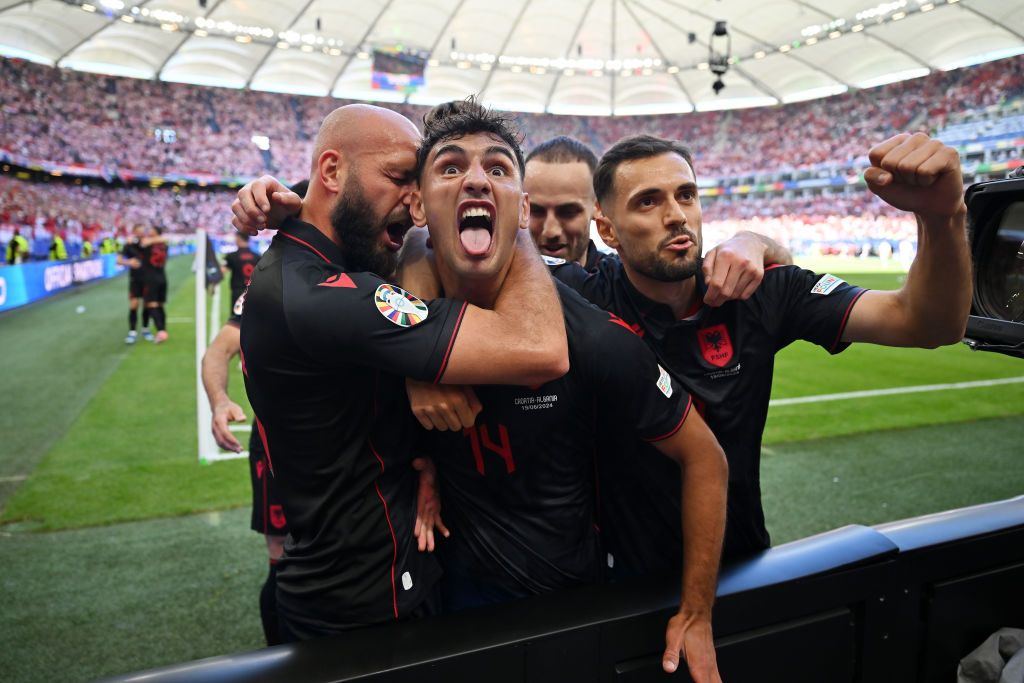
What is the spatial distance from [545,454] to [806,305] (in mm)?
954

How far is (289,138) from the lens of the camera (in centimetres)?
4197

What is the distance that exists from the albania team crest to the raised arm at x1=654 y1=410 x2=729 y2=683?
0.38 metres

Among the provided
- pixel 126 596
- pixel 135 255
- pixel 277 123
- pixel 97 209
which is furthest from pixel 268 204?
pixel 277 123

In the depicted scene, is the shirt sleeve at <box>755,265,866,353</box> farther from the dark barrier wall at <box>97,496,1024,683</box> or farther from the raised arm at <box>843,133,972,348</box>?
the dark barrier wall at <box>97,496,1024,683</box>

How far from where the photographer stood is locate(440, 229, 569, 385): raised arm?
1459mm

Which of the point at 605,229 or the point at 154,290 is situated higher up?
the point at 605,229

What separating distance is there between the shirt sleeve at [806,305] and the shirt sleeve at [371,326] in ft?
3.49

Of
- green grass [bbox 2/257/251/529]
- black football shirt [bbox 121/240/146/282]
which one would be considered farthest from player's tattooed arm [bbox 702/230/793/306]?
black football shirt [bbox 121/240/146/282]

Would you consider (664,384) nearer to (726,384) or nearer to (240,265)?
(726,384)

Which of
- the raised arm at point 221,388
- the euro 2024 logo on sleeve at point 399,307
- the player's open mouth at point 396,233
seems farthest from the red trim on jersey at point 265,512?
the euro 2024 logo on sleeve at point 399,307

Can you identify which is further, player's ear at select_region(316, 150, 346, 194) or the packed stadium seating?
the packed stadium seating

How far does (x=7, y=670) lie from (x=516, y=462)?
280 centimetres

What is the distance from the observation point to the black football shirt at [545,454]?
5.28 ft

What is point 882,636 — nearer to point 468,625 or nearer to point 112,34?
point 468,625
